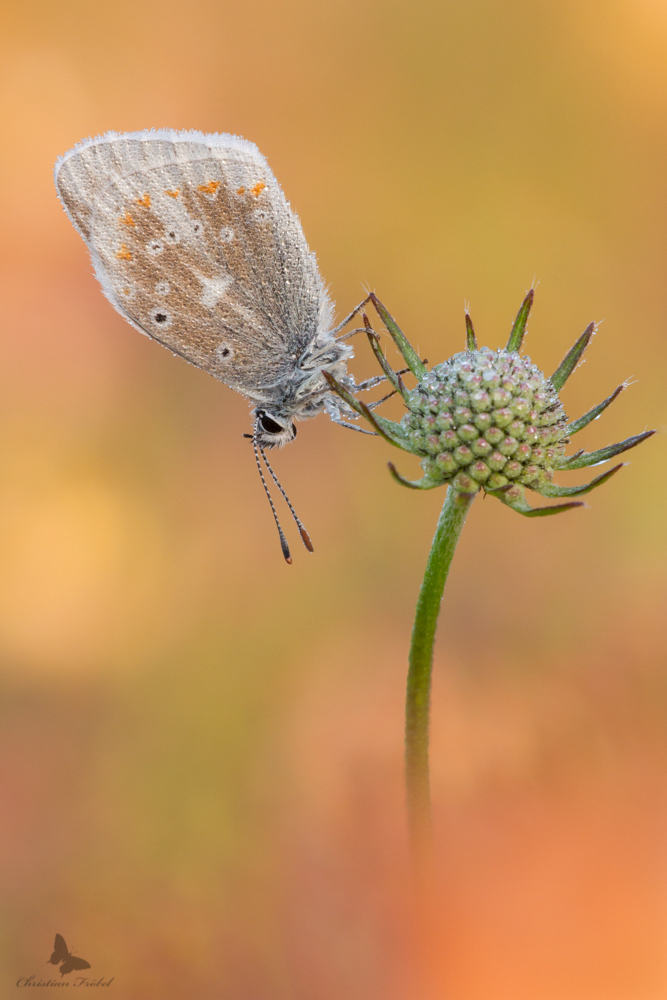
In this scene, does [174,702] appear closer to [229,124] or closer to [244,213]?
[244,213]

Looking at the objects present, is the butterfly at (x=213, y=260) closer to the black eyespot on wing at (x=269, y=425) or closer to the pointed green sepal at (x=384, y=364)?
the black eyespot on wing at (x=269, y=425)

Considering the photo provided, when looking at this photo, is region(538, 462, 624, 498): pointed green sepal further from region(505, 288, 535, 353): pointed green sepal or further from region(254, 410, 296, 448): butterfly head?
region(254, 410, 296, 448): butterfly head

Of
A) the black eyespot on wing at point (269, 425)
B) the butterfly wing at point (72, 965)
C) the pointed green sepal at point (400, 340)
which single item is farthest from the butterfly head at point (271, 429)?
the butterfly wing at point (72, 965)

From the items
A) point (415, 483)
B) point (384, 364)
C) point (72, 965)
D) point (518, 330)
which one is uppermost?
point (518, 330)

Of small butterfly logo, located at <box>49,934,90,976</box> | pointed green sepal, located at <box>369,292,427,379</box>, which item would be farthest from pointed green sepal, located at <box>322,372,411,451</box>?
small butterfly logo, located at <box>49,934,90,976</box>

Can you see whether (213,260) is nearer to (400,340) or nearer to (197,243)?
(197,243)

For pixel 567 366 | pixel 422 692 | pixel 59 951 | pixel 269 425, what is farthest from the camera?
pixel 59 951

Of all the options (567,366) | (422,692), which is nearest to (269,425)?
(567,366)
